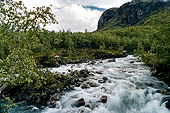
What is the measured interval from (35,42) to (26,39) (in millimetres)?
484

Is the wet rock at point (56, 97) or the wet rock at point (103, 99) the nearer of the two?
the wet rock at point (103, 99)

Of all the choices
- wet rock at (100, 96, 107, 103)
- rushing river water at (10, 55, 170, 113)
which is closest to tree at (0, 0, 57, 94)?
rushing river water at (10, 55, 170, 113)

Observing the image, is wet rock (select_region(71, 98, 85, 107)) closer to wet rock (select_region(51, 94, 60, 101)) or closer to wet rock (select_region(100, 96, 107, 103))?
wet rock (select_region(100, 96, 107, 103))

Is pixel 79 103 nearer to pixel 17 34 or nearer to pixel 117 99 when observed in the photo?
pixel 117 99

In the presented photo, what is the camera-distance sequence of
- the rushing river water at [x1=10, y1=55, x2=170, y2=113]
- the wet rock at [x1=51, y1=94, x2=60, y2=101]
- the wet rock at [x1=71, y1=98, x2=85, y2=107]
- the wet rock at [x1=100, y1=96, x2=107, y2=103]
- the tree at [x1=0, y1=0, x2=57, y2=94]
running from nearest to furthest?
the tree at [x1=0, y1=0, x2=57, y2=94] < the rushing river water at [x1=10, y1=55, x2=170, y2=113] < the wet rock at [x1=71, y1=98, x2=85, y2=107] < the wet rock at [x1=100, y1=96, x2=107, y2=103] < the wet rock at [x1=51, y1=94, x2=60, y2=101]

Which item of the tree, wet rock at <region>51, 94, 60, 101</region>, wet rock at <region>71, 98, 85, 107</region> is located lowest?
wet rock at <region>71, 98, 85, 107</region>

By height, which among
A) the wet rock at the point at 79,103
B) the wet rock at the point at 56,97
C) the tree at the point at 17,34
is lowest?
the wet rock at the point at 79,103

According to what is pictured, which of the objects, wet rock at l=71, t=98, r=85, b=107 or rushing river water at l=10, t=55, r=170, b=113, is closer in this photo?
rushing river water at l=10, t=55, r=170, b=113

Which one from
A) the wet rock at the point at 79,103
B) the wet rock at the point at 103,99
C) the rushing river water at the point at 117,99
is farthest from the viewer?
the wet rock at the point at 103,99

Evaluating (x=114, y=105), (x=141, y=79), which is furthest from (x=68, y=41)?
(x=114, y=105)

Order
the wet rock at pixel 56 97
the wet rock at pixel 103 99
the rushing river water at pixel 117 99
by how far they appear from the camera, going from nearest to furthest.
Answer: the rushing river water at pixel 117 99 < the wet rock at pixel 103 99 < the wet rock at pixel 56 97

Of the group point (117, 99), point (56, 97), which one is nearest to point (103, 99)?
point (117, 99)

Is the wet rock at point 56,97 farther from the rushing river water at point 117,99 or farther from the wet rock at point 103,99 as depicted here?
the wet rock at point 103,99

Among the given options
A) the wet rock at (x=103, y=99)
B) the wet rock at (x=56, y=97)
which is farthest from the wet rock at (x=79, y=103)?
the wet rock at (x=56, y=97)
